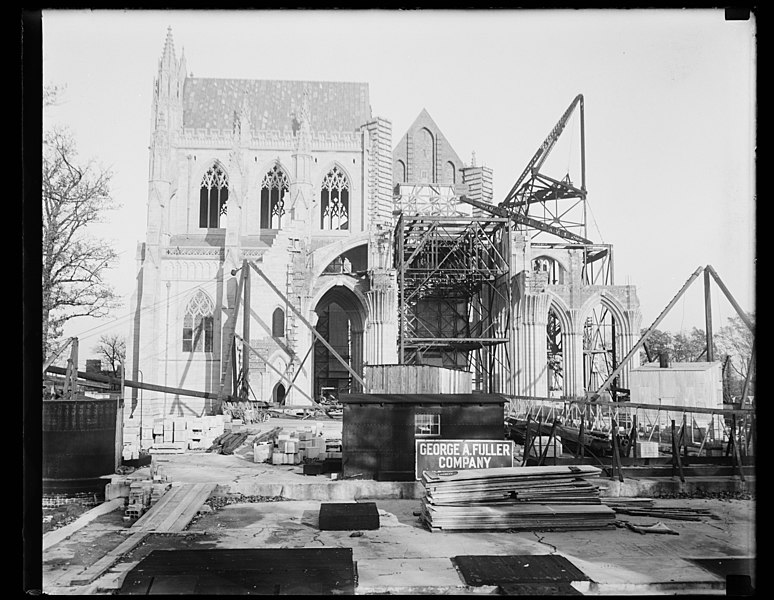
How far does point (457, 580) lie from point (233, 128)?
155 ft

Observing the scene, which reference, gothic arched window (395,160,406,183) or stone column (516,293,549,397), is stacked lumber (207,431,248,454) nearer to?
stone column (516,293,549,397)

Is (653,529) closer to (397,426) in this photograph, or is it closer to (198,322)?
(397,426)

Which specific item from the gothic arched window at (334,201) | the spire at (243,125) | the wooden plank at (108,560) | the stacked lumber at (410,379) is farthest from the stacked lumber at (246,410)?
the spire at (243,125)

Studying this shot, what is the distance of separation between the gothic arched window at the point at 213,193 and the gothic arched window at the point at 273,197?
9.59 ft

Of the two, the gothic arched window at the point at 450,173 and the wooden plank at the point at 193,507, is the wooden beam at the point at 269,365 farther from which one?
the gothic arched window at the point at 450,173

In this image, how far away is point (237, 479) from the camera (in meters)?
17.6

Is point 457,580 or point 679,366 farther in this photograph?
point 679,366

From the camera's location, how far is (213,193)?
5191 cm

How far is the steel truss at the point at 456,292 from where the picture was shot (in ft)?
135

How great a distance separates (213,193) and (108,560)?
143 feet

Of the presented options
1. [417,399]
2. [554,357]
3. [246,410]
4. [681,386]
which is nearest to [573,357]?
[554,357]
